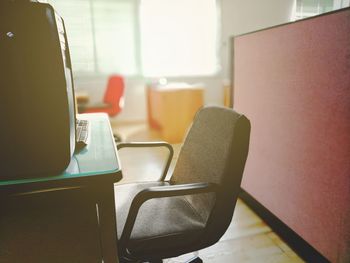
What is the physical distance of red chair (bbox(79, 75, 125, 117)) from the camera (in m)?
3.59

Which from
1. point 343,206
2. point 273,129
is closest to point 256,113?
point 273,129

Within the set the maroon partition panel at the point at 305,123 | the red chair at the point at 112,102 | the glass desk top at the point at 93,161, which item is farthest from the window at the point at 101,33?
the glass desk top at the point at 93,161

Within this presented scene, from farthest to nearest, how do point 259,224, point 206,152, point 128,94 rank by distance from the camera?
1. point 128,94
2. point 259,224
3. point 206,152

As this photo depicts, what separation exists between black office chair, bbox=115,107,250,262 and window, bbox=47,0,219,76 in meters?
4.77

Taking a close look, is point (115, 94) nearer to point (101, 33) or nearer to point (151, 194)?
point (101, 33)

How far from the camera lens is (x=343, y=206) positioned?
1348 millimetres

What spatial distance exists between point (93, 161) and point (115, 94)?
3022 millimetres

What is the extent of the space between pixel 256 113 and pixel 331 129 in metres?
0.67

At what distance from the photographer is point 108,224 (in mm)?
904

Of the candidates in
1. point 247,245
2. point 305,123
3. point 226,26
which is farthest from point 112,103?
point 226,26

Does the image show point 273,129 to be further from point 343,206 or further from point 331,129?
A: point 343,206

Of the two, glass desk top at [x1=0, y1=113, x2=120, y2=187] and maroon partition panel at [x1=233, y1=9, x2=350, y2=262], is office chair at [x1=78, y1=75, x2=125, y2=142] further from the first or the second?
glass desk top at [x1=0, y1=113, x2=120, y2=187]

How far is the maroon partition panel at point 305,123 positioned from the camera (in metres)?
1.32

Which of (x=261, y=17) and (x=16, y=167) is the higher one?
(x=261, y=17)
